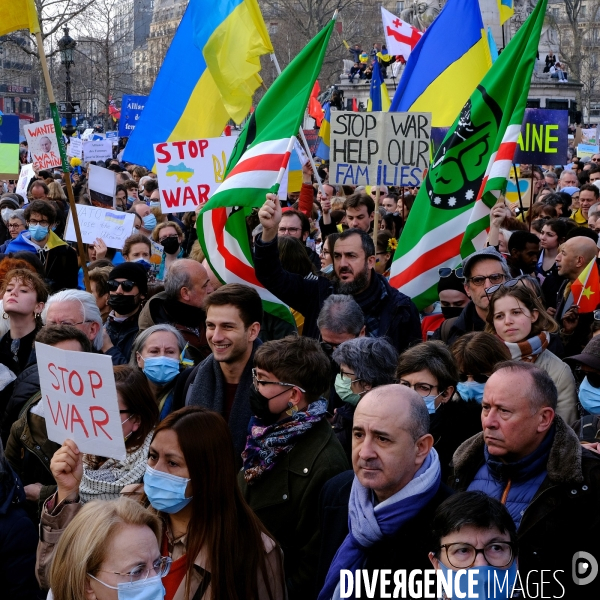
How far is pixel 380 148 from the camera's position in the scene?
7.31 meters

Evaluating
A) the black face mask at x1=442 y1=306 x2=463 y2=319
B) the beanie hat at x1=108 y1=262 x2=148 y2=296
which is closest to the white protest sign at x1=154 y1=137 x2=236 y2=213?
the beanie hat at x1=108 y1=262 x2=148 y2=296

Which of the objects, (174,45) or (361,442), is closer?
(361,442)

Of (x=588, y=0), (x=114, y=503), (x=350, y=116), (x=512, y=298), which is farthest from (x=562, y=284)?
(x=588, y=0)

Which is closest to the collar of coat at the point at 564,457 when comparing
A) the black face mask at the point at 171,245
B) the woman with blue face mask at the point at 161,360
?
the woman with blue face mask at the point at 161,360

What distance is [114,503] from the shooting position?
293 cm

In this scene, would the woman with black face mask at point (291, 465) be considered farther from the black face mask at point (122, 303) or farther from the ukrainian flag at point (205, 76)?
the ukrainian flag at point (205, 76)

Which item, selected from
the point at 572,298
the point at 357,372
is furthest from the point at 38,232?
the point at 357,372

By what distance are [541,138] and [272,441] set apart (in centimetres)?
857

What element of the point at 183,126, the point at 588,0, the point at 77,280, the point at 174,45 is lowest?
the point at 77,280

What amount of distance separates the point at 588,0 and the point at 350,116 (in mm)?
119289

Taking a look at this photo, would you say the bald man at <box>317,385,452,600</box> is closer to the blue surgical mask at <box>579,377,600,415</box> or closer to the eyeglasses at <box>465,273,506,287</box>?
the blue surgical mask at <box>579,377,600,415</box>

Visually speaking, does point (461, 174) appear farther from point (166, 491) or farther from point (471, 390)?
point (166, 491)

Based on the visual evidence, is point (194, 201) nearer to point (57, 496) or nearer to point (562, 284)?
point (562, 284)

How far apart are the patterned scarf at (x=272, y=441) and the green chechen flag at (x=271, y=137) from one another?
2568 millimetres
